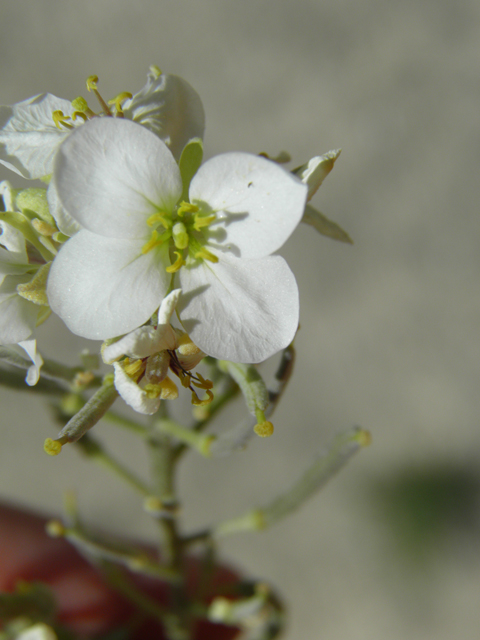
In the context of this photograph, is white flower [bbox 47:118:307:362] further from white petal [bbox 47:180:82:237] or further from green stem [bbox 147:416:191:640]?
green stem [bbox 147:416:191:640]

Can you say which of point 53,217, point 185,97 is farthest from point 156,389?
point 185,97

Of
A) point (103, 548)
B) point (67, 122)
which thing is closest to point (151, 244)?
point (67, 122)

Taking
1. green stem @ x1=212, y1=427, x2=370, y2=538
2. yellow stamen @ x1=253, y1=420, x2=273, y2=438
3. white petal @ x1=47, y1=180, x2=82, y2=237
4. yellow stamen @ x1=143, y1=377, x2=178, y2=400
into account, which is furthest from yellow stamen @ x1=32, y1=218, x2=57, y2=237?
green stem @ x1=212, y1=427, x2=370, y2=538

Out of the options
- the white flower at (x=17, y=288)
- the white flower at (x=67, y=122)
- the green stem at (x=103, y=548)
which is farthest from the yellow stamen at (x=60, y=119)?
the green stem at (x=103, y=548)

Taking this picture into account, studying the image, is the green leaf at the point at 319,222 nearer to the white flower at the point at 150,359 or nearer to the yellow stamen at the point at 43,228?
the white flower at the point at 150,359

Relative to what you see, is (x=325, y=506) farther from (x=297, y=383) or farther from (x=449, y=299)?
(x=449, y=299)

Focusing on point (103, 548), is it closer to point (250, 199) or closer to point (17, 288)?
point (17, 288)
